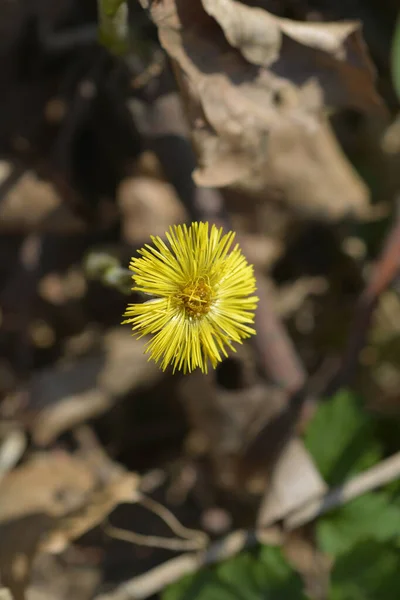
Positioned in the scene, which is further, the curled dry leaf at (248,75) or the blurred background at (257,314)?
the blurred background at (257,314)

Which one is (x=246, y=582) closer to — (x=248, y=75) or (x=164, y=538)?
(x=164, y=538)

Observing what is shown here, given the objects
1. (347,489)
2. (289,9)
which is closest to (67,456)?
(347,489)

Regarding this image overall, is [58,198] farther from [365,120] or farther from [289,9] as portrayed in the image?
[365,120]

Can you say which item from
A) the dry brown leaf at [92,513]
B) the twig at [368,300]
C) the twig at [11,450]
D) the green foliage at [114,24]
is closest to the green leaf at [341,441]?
the twig at [368,300]

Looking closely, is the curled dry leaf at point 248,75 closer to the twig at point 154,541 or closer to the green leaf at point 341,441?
the green leaf at point 341,441

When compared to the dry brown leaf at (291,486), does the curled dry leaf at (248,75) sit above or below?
above

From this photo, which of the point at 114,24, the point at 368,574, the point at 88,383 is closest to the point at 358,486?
the point at 368,574
